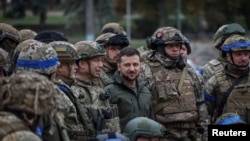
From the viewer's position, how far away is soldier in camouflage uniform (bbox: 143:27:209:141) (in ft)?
27.6

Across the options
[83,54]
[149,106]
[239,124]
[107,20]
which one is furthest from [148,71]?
[107,20]

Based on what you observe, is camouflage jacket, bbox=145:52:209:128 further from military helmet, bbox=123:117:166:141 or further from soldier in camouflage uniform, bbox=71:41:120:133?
military helmet, bbox=123:117:166:141

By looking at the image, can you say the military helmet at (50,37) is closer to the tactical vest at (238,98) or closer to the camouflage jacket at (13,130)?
the tactical vest at (238,98)

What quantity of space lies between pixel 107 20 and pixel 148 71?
37009 mm

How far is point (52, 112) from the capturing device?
5070 millimetres

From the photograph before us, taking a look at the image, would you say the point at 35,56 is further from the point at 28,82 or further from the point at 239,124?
the point at 239,124

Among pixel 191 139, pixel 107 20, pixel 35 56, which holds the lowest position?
pixel 191 139

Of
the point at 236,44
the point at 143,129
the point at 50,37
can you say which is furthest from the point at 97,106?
the point at 236,44

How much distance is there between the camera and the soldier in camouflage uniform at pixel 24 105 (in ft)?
15.9

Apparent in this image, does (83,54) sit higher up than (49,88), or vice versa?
(83,54)

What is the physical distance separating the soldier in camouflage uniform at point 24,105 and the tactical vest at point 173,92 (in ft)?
11.5

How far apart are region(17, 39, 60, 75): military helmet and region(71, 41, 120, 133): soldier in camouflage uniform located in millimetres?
845

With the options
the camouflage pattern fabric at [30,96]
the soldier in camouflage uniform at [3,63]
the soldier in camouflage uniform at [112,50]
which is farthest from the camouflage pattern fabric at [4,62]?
the camouflage pattern fabric at [30,96]

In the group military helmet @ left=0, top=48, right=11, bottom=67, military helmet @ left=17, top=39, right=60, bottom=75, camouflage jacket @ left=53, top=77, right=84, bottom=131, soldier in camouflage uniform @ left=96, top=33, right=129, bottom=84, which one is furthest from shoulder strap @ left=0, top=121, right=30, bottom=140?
soldier in camouflage uniform @ left=96, top=33, right=129, bottom=84
